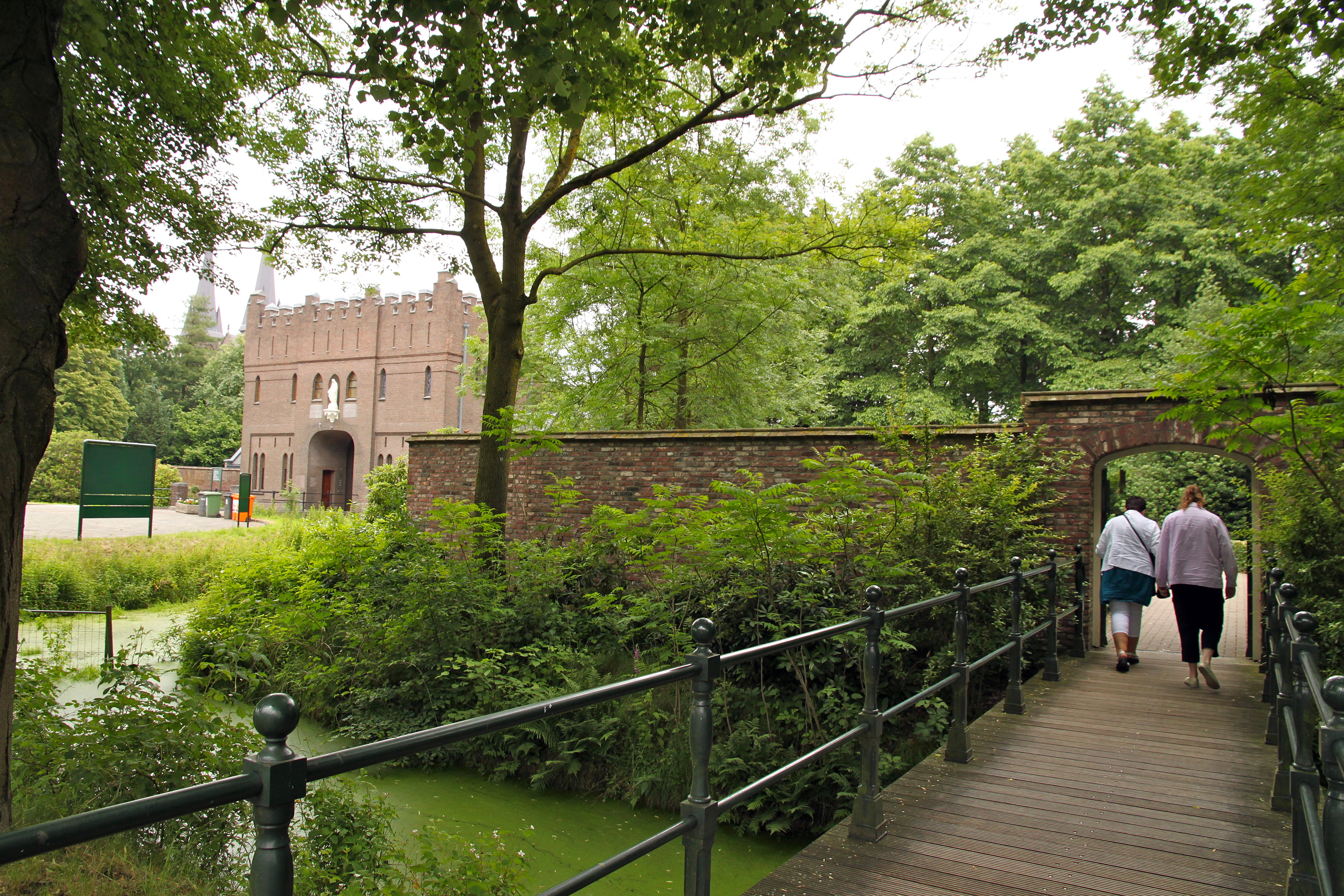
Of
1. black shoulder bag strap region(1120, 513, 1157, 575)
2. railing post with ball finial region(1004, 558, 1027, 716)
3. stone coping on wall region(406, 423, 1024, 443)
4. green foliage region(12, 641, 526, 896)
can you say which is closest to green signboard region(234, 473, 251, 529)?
stone coping on wall region(406, 423, 1024, 443)

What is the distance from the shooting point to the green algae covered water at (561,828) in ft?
20.1

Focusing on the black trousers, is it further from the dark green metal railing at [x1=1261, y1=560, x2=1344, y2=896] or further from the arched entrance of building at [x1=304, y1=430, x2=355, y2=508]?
the arched entrance of building at [x1=304, y1=430, x2=355, y2=508]

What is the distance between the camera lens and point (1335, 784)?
183 centimetres

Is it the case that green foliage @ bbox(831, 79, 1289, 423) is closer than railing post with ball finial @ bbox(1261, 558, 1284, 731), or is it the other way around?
railing post with ball finial @ bbox(1261, 558, 1284, 731)

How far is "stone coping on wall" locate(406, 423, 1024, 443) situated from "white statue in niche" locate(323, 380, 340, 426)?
26.9 m

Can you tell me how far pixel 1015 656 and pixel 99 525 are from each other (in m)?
24.6

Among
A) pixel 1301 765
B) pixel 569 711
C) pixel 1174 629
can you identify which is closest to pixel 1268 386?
pixel 1301 765

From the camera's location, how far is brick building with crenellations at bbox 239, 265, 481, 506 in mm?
36844

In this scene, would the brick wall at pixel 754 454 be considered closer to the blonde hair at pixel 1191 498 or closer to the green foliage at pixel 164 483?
the blonde hair at pixel 1191 498

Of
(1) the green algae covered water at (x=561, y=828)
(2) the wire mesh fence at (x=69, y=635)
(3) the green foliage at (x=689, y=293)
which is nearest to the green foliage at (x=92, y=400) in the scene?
(2) the wire mesh fence at (x=69, y=635)

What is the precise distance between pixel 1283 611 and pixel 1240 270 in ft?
63.6

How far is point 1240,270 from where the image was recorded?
20062 mm

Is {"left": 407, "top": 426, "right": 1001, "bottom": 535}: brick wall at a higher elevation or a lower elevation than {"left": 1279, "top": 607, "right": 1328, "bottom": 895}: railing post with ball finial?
higher

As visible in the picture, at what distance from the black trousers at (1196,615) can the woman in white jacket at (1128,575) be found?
0.62 meters
